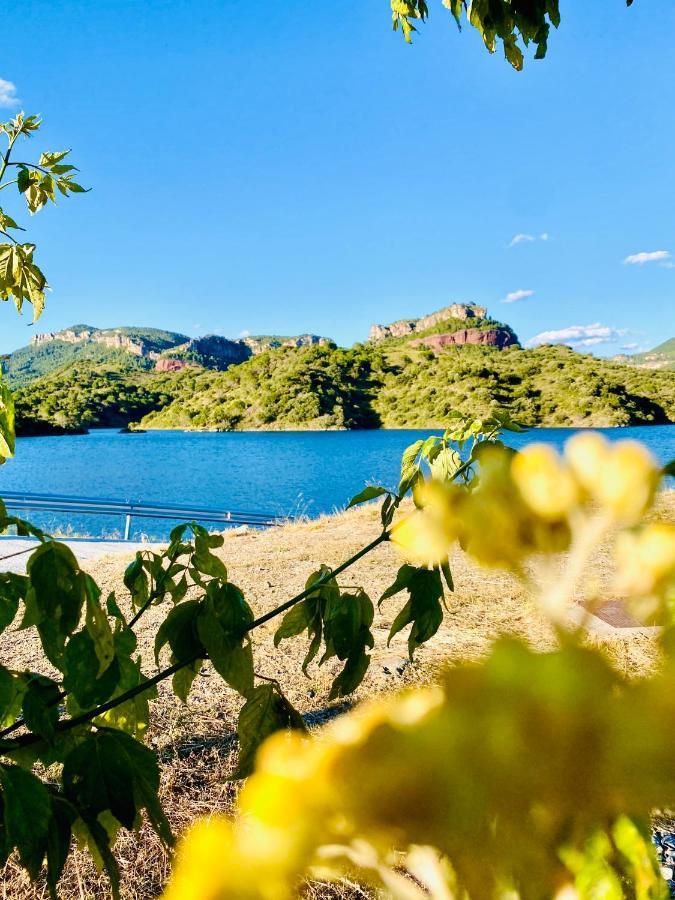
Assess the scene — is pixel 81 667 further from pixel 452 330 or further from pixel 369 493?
pixel 452 330

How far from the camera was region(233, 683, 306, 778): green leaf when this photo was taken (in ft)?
2.80

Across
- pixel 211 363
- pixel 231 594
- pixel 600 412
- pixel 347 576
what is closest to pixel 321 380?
pixel 600 412

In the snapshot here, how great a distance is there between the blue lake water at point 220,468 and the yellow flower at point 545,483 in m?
18.8

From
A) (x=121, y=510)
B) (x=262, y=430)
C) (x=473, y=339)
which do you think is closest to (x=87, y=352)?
(x=262, y=430)

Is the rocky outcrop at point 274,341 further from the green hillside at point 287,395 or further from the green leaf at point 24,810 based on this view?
the green leaf at point 24,810

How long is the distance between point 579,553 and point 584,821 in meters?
0.13

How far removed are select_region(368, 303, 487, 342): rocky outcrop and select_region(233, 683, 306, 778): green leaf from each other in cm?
10120

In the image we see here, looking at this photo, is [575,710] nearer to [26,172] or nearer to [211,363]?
[26,172]

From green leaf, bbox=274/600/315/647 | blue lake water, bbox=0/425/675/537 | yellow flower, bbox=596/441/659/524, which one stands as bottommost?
blue lake water, bbox=0/425/675/537

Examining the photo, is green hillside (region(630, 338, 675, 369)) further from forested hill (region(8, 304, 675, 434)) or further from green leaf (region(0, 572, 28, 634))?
green leaf (region(0, 572, 28, 634))

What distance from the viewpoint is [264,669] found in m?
3.31

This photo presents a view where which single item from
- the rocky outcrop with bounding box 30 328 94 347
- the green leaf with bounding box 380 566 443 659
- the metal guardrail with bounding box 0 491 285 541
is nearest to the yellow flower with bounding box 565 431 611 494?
the green leaf with bounding box 380 566 443 659

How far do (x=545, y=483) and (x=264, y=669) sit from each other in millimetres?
3217

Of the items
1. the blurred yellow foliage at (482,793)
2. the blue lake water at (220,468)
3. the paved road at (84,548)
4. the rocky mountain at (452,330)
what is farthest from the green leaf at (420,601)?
the rocky mountain at (452,330)
